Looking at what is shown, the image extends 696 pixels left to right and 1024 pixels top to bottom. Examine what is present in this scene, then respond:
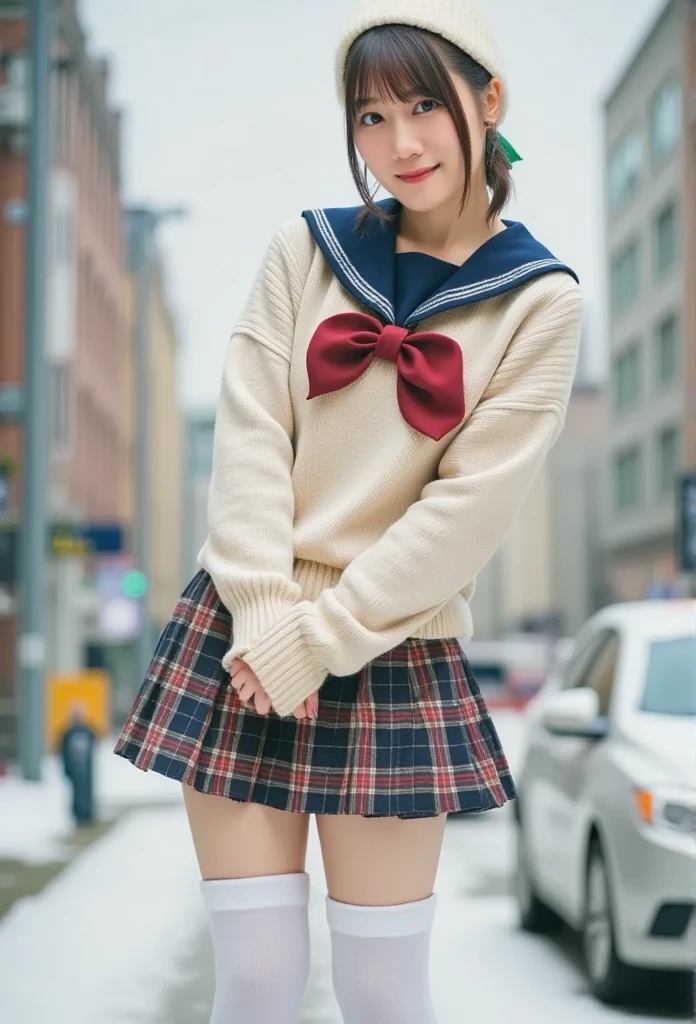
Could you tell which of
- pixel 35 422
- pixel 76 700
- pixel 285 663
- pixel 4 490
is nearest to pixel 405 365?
pixel 285 663

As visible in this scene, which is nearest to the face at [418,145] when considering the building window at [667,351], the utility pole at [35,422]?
the utility pole at [35,422]

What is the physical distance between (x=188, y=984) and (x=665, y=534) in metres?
33.7

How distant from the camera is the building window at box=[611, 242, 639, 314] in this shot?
41125 millimetres

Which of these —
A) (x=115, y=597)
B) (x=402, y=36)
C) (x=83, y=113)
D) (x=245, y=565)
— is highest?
(x=83, y=113)

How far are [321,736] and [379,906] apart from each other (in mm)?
253

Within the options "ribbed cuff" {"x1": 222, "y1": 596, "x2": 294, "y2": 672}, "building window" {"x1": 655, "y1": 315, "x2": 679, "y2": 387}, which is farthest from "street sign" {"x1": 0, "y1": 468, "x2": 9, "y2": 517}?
"building window" {"x1": 655, "y1": 315, "x2": 679, "y2": 387}

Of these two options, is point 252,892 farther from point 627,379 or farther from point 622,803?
point 627,379

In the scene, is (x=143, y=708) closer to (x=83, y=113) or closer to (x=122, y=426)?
(x=83, y=113)

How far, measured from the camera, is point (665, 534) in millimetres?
37531

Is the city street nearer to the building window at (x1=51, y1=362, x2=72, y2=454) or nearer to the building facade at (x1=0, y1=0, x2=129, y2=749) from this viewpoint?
the building facade at (x1=0, y1=0, x2=129, y2=749)


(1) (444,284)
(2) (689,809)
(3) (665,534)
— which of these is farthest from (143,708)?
(3) (665,534)

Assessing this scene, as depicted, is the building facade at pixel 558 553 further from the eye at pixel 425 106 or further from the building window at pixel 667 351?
the eye at pixel 425 106

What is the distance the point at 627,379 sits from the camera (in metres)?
42.6

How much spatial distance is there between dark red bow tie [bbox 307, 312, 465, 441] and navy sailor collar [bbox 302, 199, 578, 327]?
0.18 feet
